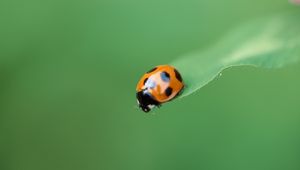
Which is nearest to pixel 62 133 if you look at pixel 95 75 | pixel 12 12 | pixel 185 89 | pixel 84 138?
pixel 84 138

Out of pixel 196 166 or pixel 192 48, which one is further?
pixel 192 48

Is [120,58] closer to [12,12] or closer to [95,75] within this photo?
[95,75]

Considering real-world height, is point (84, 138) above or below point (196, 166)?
above

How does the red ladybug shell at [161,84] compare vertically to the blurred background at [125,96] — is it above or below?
below

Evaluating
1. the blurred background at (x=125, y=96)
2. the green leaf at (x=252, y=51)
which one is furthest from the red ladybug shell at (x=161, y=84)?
the blurred background at (x=125, y=96)

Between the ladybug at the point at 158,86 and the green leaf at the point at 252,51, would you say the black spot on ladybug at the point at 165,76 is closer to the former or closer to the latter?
the ladybug at the point at 158,86

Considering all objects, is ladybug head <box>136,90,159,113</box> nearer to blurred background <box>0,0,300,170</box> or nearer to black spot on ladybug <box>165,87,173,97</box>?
black spot on ladybug <box>165,87,173,97</box>
